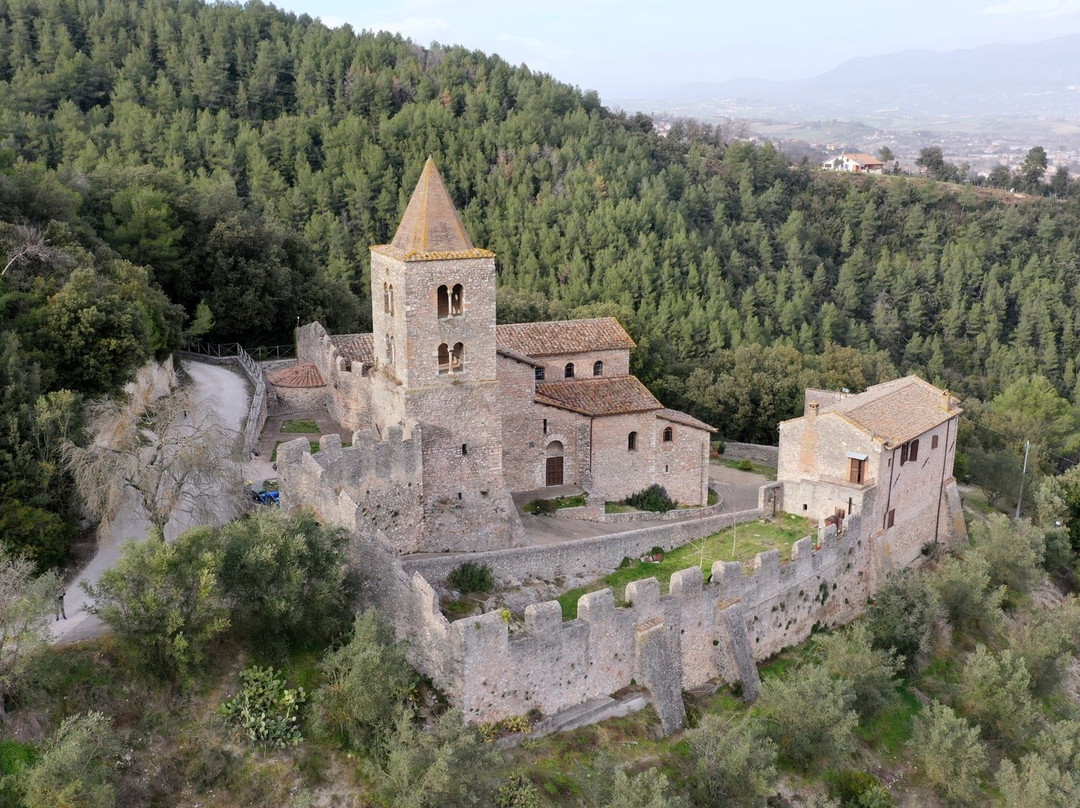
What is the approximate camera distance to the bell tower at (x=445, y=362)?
24000 mm

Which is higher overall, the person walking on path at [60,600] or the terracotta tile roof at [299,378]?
the terracotta tile roof at [299,378]

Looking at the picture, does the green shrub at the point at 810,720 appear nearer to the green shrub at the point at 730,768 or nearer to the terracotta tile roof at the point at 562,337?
the green shrub at the point at 730,768

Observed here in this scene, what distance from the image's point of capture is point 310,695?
1694 centimetres

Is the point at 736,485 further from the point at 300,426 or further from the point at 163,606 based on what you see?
the point at 163,606

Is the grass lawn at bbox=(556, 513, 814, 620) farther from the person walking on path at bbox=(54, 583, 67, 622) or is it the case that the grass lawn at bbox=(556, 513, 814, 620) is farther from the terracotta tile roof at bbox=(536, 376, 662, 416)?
the person walking on path at bbox=(54, 583, 67, 622)

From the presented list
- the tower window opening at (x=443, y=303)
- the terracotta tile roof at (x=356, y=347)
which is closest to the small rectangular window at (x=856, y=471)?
the tower window opening at (x=443, y=303)

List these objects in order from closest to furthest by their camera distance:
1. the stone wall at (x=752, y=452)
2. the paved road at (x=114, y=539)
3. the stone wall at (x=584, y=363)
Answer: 1. the paved road at (x=114, y=539)
2. the stone wall at (x=584, y=363)
3. the stone wall at (x=752, y=452)

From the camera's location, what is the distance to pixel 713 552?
86.9 ft

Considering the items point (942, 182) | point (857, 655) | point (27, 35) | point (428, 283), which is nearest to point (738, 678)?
point (857, 655)

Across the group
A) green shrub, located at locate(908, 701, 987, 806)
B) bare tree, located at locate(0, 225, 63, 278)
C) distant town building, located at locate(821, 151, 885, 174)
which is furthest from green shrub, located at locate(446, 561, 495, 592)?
distant town building, located at locate(821, 151, 885, 174)

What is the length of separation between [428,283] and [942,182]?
9611cm

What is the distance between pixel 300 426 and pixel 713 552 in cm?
1338

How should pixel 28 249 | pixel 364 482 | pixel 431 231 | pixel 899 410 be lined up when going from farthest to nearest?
pixel 899 410
pixel 28 249
pixel 431 231
pixel 364 482

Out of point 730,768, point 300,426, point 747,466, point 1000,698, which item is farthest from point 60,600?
point 747,466
